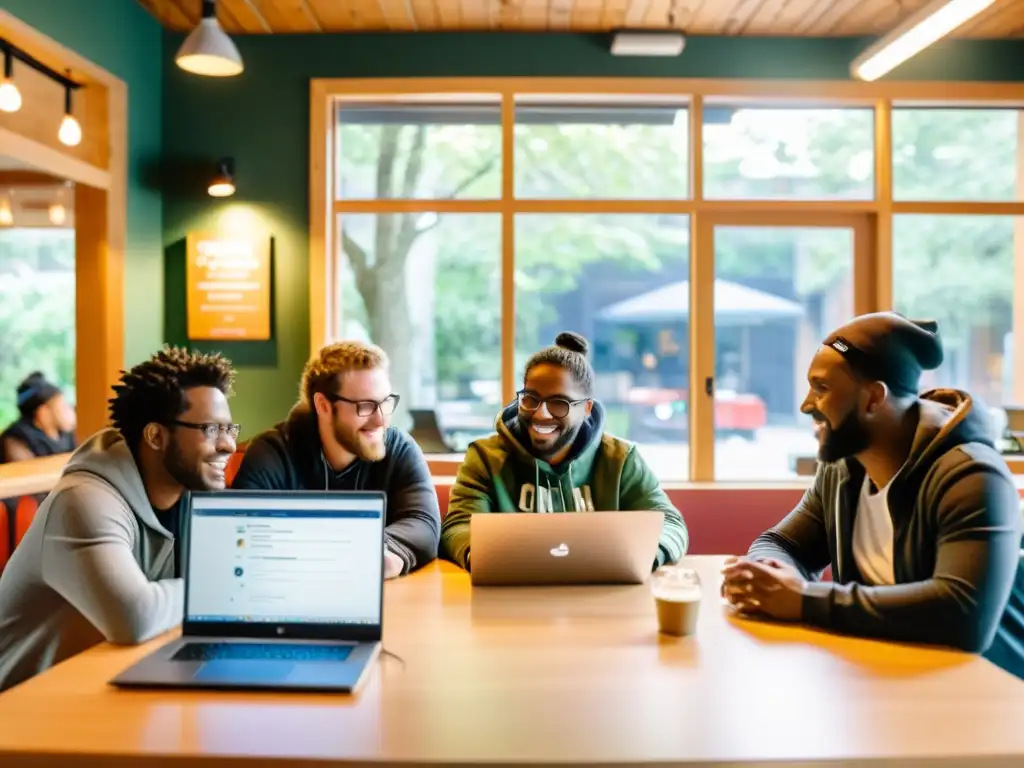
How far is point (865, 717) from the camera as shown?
112 cm

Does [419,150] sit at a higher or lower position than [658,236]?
higher

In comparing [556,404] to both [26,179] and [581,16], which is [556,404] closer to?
[581,16]

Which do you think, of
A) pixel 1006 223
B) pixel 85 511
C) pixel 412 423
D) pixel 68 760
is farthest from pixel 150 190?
pixel 1006 223

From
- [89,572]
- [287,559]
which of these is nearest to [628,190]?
[287,559]

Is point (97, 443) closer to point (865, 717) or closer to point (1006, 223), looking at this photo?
point (865, 717)

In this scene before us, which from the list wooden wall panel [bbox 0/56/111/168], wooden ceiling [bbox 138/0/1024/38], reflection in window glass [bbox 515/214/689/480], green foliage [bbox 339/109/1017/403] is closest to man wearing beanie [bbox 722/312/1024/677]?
reflection in window glass [bbox 515/214/689/480]

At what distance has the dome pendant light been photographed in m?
3.22

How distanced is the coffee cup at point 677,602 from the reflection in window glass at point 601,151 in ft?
9.84

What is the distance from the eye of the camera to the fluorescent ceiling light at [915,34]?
10.4 feet

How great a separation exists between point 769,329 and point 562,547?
2.93 metres

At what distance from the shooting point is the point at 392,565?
1.90 metres

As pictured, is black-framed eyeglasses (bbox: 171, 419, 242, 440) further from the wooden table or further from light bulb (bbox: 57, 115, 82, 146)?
light bulb (bbox: 57, 115, 82, 146)

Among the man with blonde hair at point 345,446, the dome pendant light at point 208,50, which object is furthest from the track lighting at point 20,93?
the man with blonde hair at point 345,446

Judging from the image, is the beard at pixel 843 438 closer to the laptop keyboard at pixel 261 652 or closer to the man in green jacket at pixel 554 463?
the man in green jacket at pixel 554 463
